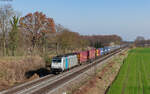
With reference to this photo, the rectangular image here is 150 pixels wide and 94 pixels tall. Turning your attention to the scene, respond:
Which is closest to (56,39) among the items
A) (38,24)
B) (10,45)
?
(38,24)

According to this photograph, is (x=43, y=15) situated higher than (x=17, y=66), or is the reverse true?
(x=43, y=15)

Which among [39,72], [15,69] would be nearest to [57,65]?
[39,72]

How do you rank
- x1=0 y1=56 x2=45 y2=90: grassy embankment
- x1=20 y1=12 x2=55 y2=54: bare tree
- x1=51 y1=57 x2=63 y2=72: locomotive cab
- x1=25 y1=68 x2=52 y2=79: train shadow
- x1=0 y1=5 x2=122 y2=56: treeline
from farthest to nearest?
x1=20 y1=12 x2=55 y2=54: bare tree
x1=0 y1=5 x2=122 y2=56: treeline
x1=25 y1=68 x2=52 y2=79: train shadow
x1=51 y1=57 x2=63 y2=72: locomotive cab
x1=0 y1=56 x2=45 y2=90: grassy embankment

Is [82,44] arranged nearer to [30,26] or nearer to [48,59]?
[30,26]

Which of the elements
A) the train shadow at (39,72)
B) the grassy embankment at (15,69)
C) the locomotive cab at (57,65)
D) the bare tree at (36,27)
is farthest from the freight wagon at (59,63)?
the bare tree at (36,27)

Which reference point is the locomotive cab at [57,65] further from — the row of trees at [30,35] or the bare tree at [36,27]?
the bare tree at [36,27]

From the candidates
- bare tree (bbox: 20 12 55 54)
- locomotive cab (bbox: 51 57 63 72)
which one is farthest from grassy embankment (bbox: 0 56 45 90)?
bare tree (bbox: 20 12 55 54)

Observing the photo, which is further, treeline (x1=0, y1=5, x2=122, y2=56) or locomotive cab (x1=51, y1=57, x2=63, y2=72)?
treeline (x1=0, y1=5, x2=122, y2=56)

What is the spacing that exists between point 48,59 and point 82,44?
113 ft

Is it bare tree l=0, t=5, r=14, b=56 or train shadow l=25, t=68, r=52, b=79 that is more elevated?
bare tree l=0, t=5, r=14, b=56

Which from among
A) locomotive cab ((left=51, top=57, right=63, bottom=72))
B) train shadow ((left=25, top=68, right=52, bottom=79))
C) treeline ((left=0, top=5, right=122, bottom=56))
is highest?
treeline ((left=0, top=5, right=122, bottom=56))

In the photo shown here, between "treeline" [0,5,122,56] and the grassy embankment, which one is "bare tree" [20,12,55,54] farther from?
the grassy embankment

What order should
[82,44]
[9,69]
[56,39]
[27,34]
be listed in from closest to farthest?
[9,69] < [27,34] < [56,39] < [82,44]

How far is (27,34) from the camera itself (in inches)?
1983
